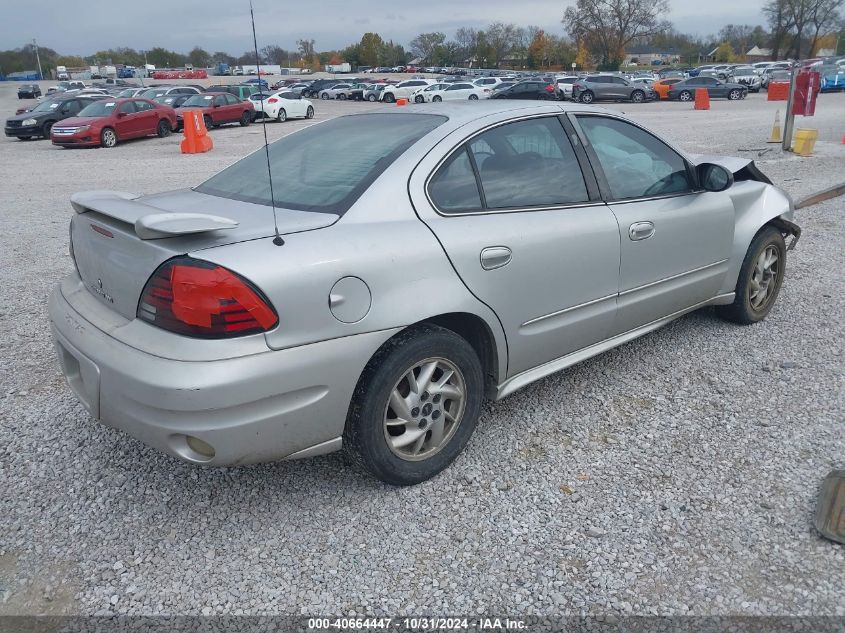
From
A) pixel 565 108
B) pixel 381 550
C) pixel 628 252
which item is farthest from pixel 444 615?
pixel 565 108

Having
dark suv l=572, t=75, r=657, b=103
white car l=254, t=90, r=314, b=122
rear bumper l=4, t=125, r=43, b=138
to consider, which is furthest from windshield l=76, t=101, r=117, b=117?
dark suv l=572, t=75, r=657, b=103

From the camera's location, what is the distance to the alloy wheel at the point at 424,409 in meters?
2.87

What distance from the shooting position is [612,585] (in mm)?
2459

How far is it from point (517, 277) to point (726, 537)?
134 cm

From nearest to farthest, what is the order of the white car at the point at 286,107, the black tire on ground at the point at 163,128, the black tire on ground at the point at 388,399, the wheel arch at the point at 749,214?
the black tire on ground at the point at 388,399 → the wheel arch at the point at 749,214 → the black tire on ground at the point at 163,128 → the white car at the point at 286,107

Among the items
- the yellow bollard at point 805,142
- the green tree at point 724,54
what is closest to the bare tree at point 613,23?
the green tree at point 724,54

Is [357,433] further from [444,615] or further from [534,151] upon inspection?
[534,151]

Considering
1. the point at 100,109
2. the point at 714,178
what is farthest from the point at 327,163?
the point at 100,109

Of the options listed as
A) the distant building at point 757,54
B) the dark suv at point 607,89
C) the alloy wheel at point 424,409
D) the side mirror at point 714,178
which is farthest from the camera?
the distant building at point 757,54

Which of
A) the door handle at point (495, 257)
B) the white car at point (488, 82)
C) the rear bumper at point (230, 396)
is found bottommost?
the rear bumper at point (230, 396)

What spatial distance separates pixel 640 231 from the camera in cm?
368

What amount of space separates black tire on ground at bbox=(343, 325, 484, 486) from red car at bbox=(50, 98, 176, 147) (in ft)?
63.6

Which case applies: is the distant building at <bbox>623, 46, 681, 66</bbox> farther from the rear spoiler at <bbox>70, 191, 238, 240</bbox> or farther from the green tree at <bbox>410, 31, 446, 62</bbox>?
the rear spoiler at <bbox>70, 191, 238, 240</bbox>

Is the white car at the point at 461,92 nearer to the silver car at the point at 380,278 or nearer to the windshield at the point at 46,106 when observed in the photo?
the windshield at the point at 46,106
